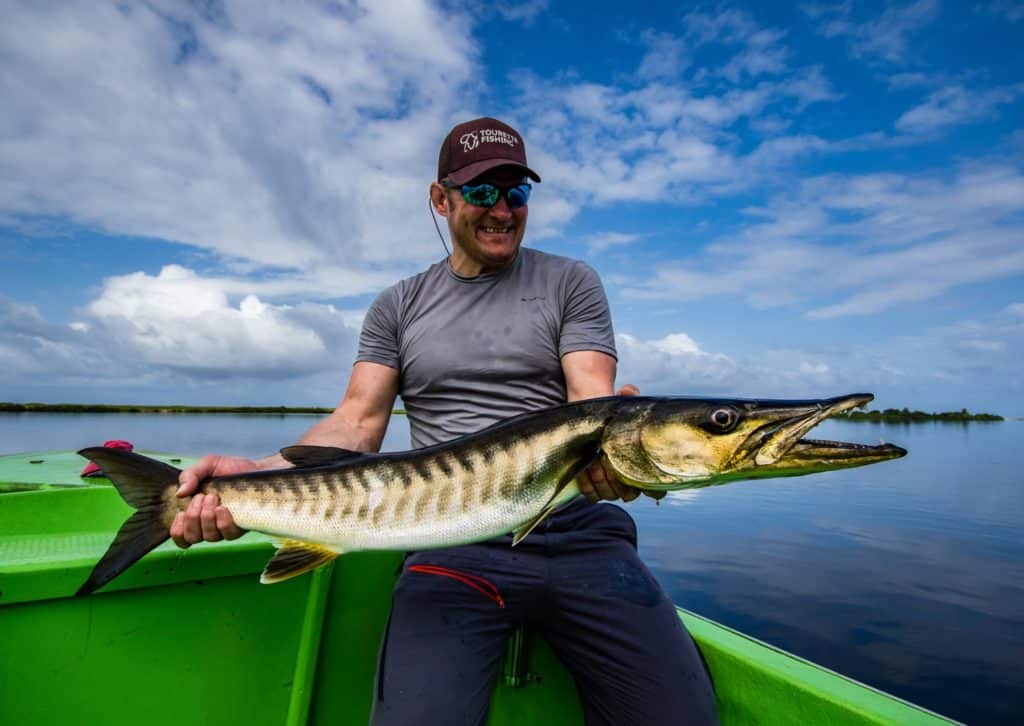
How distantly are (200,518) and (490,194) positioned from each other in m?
2.12

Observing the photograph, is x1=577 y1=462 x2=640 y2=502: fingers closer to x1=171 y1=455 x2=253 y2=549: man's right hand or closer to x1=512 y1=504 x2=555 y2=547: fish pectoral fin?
x1=512 y1=504 x2=555 y2=547: fish pectoral fin

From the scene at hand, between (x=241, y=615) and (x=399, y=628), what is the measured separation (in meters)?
0.76

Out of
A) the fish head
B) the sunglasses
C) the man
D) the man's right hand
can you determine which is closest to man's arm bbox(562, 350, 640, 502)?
the man

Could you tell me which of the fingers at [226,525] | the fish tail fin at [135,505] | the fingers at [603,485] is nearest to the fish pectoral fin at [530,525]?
the fingers at [603,485]

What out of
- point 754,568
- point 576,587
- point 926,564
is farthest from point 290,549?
point 926,564

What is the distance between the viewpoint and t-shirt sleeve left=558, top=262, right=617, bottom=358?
10.6 ft

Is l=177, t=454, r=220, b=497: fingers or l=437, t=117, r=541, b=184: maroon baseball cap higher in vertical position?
l=437, t=117, r=541, b=184: maroon baseball cap

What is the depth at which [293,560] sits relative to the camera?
2605 millimetres

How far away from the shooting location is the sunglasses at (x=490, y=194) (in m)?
3.39

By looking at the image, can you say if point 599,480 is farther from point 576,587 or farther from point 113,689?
point 113,689

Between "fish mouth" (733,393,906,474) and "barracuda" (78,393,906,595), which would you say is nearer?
"fish mouth" (733,393,906,474)

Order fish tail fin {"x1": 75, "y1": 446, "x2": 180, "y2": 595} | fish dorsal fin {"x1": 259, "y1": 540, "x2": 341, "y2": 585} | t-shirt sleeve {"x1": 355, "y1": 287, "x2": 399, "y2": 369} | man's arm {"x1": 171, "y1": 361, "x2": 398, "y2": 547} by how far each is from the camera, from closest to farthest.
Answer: fish tail fin {"x1": 75, "y1": 446, "x2": 180, "y2": 595} < fish dorsal fin {"x1": 259, "y1": 540, "x2": 341, "y2": 585} < man's arm {"x1": 171, "y1": 361, "x2": 398, "y2": 547} < t-shirt sleeve {"x1": 355, "y1": 287, "x2": 399, "y2": 369}

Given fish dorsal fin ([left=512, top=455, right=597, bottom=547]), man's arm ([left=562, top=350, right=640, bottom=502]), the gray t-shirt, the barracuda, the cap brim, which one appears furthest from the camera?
the cap brim

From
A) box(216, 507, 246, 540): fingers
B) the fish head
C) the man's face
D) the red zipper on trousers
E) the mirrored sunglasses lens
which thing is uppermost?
the mirrored sunglasses lens
